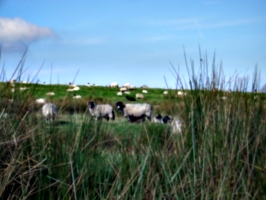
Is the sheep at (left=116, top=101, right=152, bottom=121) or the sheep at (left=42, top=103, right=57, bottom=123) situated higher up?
the sheep at (left=42, top=103, right=57, bottom=123)

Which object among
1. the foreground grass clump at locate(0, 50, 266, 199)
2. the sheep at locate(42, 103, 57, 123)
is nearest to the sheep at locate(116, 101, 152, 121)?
the sheep at locate(42, 103, 57, 123)

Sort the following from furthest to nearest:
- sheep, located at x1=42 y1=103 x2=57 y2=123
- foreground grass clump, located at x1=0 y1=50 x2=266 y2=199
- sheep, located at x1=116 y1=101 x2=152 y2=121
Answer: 1. sheep, located at x1=116 y1=101 x2=152 y2=121
2. sheep, located at x1=42 y1=103 x2=57 y2=123
3. foreground grass clump, located at x1=0 y1=50 x2=266 y2=199

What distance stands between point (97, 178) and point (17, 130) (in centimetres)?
62

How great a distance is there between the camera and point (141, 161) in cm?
382

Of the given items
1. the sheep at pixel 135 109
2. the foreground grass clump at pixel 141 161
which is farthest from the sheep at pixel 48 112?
the sheep at pixel 135 109

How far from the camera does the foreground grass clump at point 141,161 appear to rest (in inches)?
136

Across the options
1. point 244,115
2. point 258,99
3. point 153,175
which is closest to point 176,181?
point 153,175

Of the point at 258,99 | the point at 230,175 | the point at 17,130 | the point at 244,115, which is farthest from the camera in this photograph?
the point at 258,99

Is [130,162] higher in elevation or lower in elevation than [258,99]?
lower

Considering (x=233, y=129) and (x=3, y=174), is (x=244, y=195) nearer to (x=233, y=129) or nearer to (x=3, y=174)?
(x=233, y=129)

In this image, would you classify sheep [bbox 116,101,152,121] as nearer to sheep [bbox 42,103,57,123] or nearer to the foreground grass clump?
sheep [bbox 42,103,57,123]

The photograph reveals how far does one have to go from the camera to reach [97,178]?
12.5ft

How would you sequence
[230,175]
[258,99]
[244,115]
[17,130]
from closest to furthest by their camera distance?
[230,175] < [17,130] < [244,115] < [258,99]

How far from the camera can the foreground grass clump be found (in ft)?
11.3
